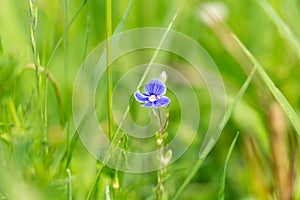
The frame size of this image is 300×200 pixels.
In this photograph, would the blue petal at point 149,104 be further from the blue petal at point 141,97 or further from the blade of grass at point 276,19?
the blade of grass at point 276,19

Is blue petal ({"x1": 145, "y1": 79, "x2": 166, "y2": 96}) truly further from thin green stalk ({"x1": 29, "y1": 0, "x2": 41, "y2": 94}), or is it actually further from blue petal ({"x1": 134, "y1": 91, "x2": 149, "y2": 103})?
thin green stalk ({"x1": 29, "y1": 0, "x2": 41, "y2": 94})

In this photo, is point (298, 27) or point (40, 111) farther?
point (298, 27)

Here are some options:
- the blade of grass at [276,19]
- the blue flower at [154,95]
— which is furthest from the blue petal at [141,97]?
the blade of grass at [276,19]

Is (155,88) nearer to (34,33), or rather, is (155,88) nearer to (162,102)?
(162,102)

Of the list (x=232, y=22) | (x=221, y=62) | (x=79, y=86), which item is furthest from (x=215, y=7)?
(x=79, y=86)

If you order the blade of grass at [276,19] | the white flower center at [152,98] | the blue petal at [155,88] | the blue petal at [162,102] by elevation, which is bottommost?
the blue petal at [162,102]

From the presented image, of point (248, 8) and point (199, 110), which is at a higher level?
point (248, 8)

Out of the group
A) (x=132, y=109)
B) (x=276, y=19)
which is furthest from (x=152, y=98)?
(x=132, y=109)

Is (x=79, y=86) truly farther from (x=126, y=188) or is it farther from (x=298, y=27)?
(x=298, y=27)
